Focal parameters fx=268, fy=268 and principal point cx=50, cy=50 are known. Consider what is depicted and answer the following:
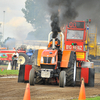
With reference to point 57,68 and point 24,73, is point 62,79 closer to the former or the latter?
point 57,68

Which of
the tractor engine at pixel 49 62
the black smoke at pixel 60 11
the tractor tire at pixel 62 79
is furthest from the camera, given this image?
the black smoke at pixel 60 11

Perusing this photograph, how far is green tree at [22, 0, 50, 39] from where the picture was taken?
2505cm

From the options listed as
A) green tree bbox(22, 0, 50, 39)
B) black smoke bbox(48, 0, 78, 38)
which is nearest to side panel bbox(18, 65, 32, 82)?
black smoke bbox(48, 0, 78, 38)

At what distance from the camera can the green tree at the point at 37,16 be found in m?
25.1

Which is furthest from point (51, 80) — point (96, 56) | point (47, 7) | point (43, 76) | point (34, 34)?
point (34, 34)

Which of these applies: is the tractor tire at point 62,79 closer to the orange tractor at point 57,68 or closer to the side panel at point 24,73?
the orange tractor at point 57,68

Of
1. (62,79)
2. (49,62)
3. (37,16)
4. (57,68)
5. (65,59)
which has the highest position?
(37,16)

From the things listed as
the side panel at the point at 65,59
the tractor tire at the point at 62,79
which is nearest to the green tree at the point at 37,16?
the side panel at the point at 65,59

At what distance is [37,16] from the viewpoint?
144 ft

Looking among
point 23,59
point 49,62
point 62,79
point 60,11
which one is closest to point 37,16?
point 23,59

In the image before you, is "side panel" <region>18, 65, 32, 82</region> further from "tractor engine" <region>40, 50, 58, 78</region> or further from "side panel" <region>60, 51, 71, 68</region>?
"side panel" <region>60, 51, 71, 68</region>

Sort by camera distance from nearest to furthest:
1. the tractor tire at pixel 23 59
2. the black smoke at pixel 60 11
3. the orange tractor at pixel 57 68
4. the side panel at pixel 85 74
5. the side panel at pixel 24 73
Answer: the orange tractor at pixel 57 68 → the side panel at pixel 85 74 → the side panel at pixel 24 73 → the black smoke at pixel 60 11 → the tractor tire at pixel 23 59

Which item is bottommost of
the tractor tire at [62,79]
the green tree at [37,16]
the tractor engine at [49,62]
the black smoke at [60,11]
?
the tractor tire at [62,79]

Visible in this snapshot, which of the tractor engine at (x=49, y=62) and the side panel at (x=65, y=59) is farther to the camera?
the side panel at (x=65, y=59)
